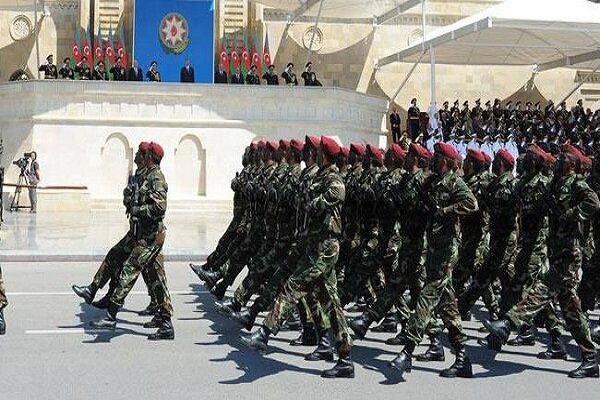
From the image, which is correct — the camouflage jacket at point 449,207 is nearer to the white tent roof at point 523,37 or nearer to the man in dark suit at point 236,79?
the white tent roof at point 523,37

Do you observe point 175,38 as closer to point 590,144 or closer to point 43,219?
point 43,219

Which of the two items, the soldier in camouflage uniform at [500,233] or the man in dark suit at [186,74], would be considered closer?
the soldier in camouflage uniform at [500,233]

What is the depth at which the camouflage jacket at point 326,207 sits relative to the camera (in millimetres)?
7000

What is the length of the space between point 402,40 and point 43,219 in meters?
19.2

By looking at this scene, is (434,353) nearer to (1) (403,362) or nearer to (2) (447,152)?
(1) (403,362)

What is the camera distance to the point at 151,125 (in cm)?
2661

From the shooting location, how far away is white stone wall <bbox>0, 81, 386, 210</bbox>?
2630 cm

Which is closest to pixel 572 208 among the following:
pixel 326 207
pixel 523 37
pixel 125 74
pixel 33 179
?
pixel 326 207

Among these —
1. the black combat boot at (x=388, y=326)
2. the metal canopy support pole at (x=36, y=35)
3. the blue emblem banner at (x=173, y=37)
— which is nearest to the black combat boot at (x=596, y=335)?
the black combat boot at (x=388, y=326)

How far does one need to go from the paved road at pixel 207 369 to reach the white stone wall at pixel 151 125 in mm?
17363

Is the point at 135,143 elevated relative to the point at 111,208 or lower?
elevated

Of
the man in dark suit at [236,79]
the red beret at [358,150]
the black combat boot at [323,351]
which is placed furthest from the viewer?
the man in dark suit at [236,79]

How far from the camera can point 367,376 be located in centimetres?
701

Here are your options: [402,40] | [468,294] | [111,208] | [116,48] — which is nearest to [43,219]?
[111,208]
